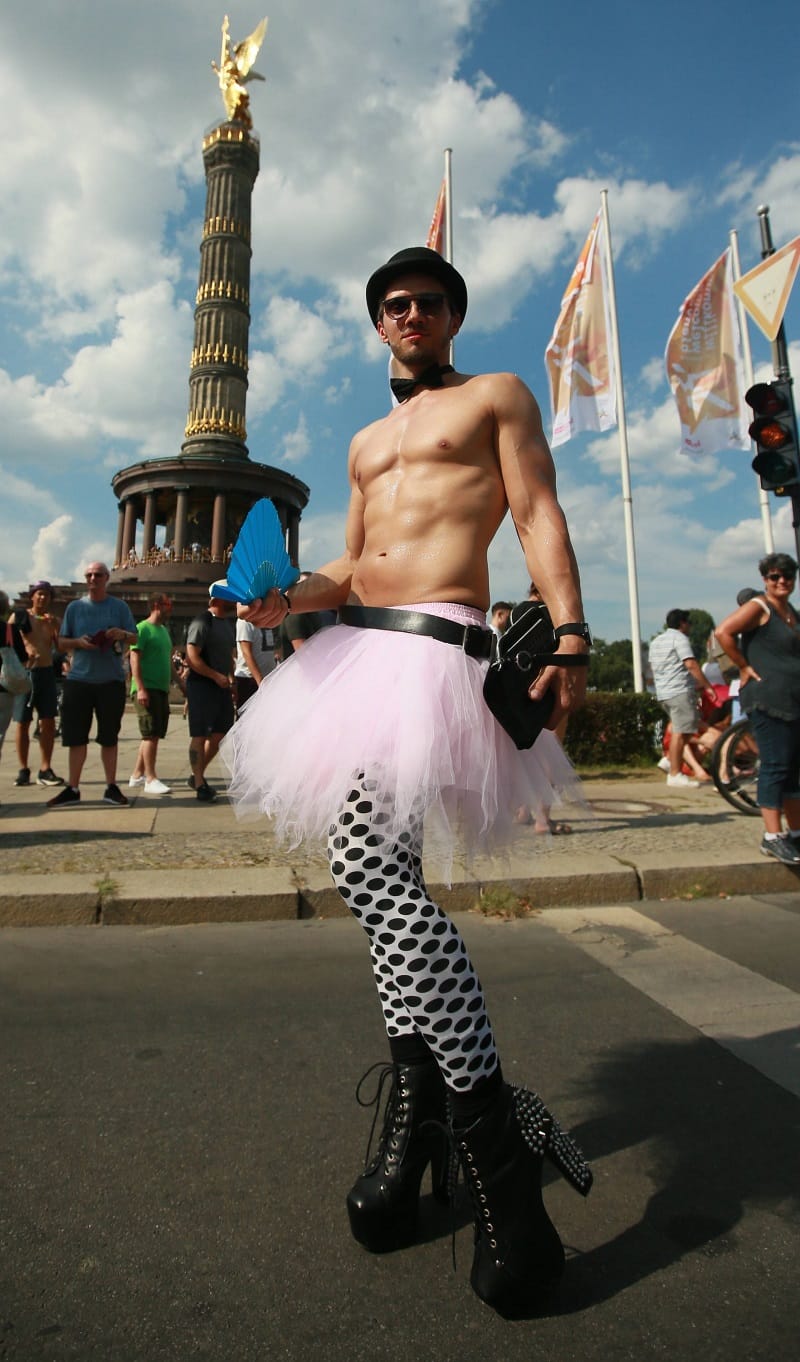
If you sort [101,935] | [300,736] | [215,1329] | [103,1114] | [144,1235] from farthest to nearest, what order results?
[101,935], [103,1114], [300,736], [144,1235], [215,1329]

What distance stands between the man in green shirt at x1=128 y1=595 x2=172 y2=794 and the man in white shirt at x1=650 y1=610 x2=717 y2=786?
16.8 ft

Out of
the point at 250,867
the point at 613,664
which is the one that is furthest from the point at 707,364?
the point at 613,664

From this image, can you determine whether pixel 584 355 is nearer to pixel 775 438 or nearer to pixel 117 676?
pixel 775 438

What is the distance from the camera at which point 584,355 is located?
642 inches

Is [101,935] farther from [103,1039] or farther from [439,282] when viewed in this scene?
[439,282]

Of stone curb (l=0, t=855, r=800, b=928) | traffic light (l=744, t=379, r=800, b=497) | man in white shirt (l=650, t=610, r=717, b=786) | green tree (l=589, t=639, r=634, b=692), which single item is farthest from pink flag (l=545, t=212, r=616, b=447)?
green tree (l=589, t=639, r=634, b=692)

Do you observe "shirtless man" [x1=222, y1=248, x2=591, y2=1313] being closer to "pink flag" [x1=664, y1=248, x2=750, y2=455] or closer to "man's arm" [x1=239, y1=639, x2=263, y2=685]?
"man's arm" [x1=239, y1=639, x2=263, y2=685]

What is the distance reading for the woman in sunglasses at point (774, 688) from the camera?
18.3 ft

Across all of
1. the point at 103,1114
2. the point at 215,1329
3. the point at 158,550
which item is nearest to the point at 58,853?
the point at 103,1114

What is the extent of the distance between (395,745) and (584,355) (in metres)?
16.0

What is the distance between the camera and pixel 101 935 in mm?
4348

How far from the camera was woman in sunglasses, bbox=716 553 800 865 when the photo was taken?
5.59 m

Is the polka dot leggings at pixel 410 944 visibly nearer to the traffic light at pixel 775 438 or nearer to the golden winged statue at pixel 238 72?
the traffic light at pixel 775 438

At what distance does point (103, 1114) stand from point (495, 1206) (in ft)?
4.05
